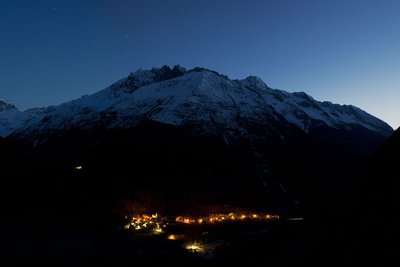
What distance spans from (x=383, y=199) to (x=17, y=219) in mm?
86172

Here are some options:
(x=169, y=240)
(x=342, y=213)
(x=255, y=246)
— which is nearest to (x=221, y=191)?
(x=169, y=240)

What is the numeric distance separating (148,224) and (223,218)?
4127 cm

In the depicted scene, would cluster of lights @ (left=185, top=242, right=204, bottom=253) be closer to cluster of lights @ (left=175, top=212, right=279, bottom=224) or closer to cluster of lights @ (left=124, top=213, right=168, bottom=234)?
cluster of lights @ (left=124, top=213, right=168, bottom=234)

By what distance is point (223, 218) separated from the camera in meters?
167

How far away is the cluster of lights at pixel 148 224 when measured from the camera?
424 feet

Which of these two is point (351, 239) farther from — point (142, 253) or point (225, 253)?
point (142, 253)

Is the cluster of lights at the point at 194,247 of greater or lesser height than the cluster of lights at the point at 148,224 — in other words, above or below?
below

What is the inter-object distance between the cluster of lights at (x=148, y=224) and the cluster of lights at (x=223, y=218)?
8.78 meters

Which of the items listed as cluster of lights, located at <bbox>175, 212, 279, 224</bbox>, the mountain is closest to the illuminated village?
cluster of lights, located at <bbox>175, 212, 279, 224</bbox>

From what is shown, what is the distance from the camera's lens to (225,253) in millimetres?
93438

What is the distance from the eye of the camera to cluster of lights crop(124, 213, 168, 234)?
129250 millimetres

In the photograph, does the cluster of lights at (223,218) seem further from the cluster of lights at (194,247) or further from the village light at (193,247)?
the village light at (193,247)

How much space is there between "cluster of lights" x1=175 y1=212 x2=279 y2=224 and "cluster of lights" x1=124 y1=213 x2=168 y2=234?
346 inches

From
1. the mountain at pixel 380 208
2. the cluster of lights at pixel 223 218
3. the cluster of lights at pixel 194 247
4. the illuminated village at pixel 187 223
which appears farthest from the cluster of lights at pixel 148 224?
the mountain at pixel 380 208
